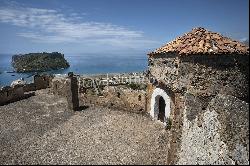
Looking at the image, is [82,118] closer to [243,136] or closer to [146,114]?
[146,114]

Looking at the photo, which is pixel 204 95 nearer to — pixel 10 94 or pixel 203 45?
pixel 203 45

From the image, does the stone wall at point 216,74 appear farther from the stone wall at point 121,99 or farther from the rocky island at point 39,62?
the rocky island at point 39,62

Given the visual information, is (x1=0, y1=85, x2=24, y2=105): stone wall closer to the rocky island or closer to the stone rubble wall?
the stone rubble wall

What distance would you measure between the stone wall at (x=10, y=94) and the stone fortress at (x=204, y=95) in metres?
12.0

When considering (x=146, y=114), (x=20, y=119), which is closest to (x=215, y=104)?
(x=146, y=114)

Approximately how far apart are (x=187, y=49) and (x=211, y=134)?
403 cm

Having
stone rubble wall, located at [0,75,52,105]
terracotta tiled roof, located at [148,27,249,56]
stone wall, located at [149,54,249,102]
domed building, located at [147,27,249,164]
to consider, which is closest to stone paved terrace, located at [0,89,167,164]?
stone rubble wall, located at [0,75,52,105]

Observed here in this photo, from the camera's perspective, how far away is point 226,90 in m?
10.3

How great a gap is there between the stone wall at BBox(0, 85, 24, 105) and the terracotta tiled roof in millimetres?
12995

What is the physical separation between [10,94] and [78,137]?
1007 centimetres

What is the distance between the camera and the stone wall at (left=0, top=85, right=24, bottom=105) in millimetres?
19961

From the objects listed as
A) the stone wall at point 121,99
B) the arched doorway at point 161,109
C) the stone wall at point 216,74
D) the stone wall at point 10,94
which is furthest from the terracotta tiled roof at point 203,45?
A: the stone wall at point 10,94

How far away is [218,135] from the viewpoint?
852 cm

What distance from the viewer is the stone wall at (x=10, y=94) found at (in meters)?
20.0
